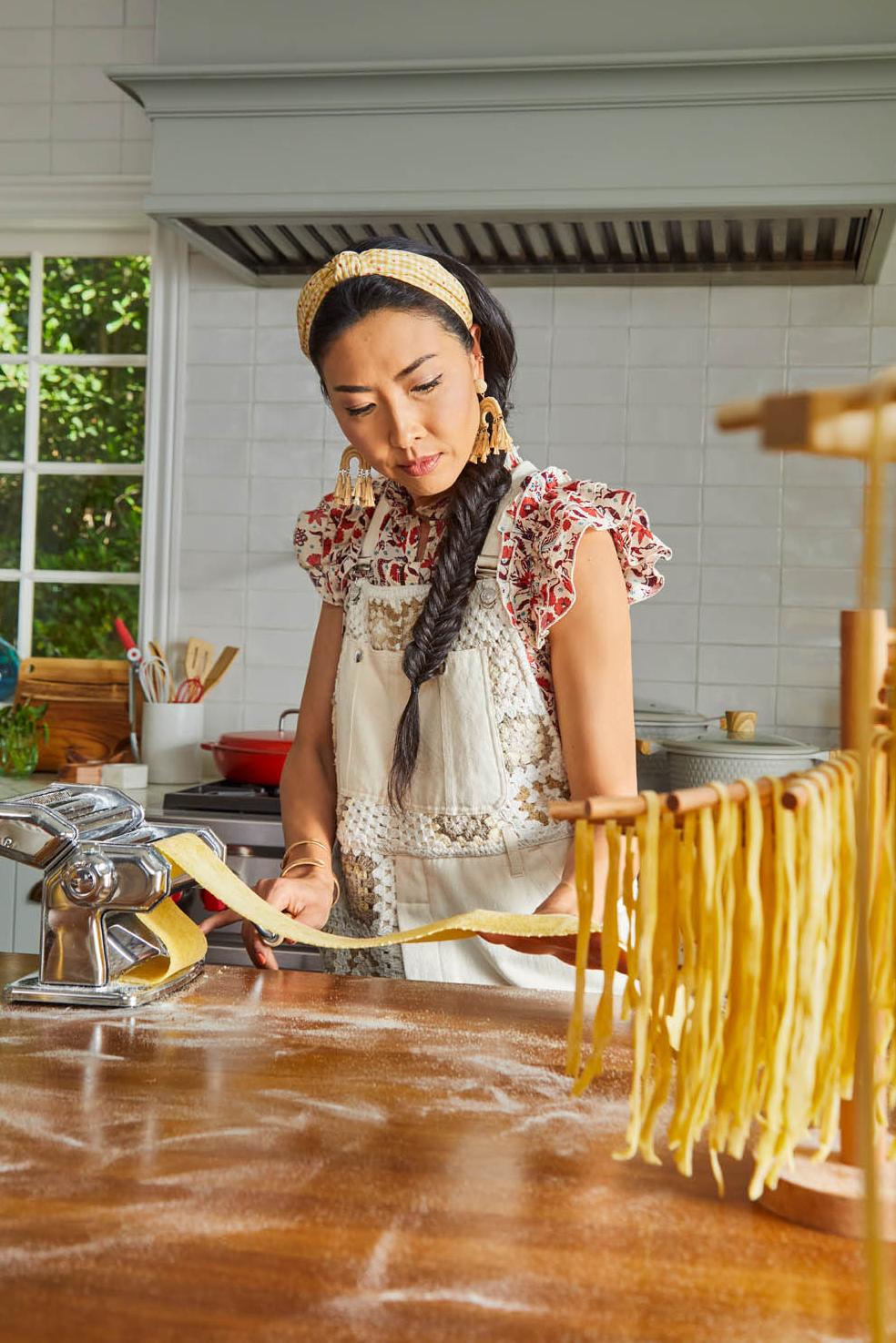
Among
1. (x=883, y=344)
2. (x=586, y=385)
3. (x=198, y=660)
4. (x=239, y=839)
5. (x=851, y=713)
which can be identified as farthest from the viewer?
(x=198, y=660)

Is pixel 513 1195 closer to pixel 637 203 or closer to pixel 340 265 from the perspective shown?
pixel 340 265

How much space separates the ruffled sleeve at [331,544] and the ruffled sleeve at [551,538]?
24cm

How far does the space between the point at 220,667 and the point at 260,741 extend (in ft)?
1.33

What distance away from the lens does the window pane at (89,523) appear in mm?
3213

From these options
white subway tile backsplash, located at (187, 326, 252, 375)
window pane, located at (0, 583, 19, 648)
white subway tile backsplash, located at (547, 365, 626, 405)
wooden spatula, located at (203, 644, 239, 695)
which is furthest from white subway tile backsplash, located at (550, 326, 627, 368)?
window pane, located at (0, 583, 19, 648)

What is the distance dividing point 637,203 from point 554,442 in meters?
0.70

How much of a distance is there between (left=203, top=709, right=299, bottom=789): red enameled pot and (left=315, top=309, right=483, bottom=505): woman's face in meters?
1.26

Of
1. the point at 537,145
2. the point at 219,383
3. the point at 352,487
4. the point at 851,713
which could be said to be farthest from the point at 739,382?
the point at 851,713

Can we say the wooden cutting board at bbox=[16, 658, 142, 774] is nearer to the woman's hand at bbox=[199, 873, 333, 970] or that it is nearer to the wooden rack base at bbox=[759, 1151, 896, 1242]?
the woman's hand at bbox=[199, 873, 333, 970]

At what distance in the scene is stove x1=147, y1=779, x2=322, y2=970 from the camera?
7.64ft

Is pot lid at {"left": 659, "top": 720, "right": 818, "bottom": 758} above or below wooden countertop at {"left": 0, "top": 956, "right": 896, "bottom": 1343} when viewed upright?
above

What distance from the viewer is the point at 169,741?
2902 mm

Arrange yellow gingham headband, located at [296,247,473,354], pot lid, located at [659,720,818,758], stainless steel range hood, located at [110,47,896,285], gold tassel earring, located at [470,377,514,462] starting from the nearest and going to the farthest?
yellow gingham headband, located at [296,247,473,354], gold tassel earring, located at [470,377,514,462], stainless steel range hood, located at [110,47,896,285], pot lid, located at [659,720,818,758]

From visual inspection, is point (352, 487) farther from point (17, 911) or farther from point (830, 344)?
point (830, 344)
